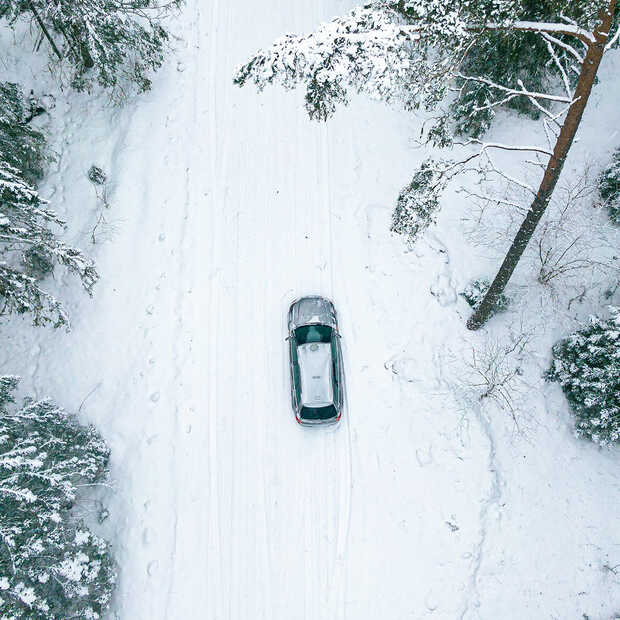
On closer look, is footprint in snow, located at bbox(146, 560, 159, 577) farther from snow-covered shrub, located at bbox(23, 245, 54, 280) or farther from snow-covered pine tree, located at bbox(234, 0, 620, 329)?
snow-covered pine tree, located at bbox(234, 0, 620, 329)

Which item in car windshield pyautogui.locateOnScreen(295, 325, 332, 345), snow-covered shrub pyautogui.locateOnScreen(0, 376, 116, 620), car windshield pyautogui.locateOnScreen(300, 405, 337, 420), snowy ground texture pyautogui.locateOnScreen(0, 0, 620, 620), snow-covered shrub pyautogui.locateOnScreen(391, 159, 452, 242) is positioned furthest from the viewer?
car windshield pyautogui.locateOnScreen(295, 325, 332, 345)

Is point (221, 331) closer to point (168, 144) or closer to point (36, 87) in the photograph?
point (168, 144)

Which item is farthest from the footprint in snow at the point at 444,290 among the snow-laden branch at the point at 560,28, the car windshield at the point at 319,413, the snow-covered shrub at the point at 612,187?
the snow-laden branch at the point at 560,28

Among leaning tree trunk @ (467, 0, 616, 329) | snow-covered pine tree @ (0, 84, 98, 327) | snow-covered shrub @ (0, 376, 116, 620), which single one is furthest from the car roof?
snow-covered pine tree @ (0, 84, 98, 327)

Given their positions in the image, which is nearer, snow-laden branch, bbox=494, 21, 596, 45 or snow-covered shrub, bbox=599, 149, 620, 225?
snow-laden branch, bbox=494, 21, 596, 45

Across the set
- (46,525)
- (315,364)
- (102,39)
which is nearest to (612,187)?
(315,364)

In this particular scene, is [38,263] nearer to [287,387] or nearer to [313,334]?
[287,387]

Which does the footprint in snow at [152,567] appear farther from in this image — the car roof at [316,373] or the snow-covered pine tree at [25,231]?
the snow-covered pine tree at [25,231]
